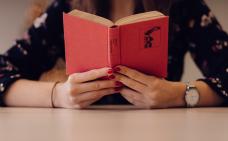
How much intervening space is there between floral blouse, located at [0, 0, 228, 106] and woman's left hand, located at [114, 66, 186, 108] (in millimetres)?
205

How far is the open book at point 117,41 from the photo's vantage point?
89 cm

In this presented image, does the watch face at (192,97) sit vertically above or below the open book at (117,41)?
below

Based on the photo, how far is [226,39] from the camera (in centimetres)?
121

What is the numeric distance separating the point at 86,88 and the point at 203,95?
29 centimetres

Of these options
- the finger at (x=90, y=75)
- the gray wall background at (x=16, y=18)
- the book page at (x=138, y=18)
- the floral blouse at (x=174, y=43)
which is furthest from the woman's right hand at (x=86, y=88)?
the gray wall background at (x=16, y=18)

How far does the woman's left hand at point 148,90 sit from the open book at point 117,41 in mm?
22

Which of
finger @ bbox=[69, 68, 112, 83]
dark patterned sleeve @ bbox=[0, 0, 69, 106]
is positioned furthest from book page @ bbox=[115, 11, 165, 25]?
dark patterned sleeve @ bbox=[0, 0, 69, 106]

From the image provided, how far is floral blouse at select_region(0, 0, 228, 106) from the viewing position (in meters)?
1.21

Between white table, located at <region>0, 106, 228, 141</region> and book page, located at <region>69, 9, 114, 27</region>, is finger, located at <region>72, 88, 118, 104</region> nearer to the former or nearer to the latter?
white table, located at <region>0, 106, 228, 141</region>

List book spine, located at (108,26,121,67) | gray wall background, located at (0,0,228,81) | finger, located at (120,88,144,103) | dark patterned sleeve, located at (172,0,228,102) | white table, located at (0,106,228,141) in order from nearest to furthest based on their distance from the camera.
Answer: white table, located at (0,106,228,141), book spine, located at (108,26,121,67), finger, located at (120,88,144,103), dark patterned sleeve, located at (172,0,228,102), gray wall background, located at (0,0,228,81)

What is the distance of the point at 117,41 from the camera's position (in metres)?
0.89

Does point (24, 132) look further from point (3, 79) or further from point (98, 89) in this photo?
point (3, 79)

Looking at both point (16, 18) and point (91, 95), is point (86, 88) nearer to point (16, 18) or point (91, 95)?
point (91, 95)

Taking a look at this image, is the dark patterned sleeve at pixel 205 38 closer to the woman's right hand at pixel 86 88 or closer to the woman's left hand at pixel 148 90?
the woman's left hand at pixel 148 90
